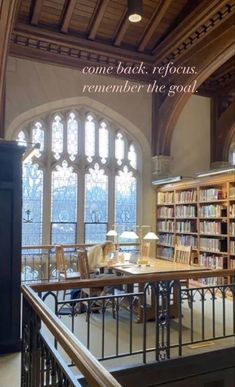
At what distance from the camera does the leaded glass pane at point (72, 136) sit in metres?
7.68

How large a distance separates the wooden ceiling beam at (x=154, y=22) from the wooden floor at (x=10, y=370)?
6440mm

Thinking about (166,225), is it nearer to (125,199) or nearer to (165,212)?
(165,212)

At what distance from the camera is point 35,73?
724cm

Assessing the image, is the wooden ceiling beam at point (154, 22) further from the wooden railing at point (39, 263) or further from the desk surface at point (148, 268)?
the desk surface at point (148, 268)

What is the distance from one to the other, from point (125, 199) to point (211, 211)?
7.37 feet

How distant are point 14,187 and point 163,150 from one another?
535 centimetres

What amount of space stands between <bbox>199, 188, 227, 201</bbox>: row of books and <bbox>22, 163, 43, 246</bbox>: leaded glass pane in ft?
11.1

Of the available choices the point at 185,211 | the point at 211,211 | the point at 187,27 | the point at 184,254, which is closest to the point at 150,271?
Result: the point at 184,254

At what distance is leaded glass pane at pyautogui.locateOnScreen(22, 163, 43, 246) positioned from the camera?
23.7 ft

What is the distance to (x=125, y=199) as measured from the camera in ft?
27.1

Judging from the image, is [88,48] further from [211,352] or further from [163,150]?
[211,352]

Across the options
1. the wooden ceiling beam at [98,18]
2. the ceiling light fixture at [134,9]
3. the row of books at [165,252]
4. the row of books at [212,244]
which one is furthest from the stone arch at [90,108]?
the ceiling light fixture at [134,9]

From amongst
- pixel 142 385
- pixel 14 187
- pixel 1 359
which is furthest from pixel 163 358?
pixel 14 187

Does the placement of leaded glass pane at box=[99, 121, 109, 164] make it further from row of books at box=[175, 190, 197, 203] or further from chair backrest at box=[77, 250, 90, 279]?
chair backrest at box=[77, 250, 90, 279]
